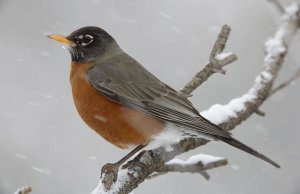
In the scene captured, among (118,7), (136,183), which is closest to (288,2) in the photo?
(118,7)

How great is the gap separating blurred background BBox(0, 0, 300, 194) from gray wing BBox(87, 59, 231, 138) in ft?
7.13

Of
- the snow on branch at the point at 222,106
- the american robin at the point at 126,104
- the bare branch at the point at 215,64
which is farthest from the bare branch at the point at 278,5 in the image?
the american robin at the point at 126,104

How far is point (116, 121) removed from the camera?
5047 mm

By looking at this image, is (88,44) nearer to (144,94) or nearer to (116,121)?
(144,94)

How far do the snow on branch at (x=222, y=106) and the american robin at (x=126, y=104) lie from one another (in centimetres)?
16

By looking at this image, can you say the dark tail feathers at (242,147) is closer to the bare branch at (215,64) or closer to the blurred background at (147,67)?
the bare branch at (215,64)

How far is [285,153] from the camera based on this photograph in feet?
25.9

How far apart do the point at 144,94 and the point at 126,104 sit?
0.22 meters

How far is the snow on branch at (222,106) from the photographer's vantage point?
4.78m

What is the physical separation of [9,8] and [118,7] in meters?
1.78

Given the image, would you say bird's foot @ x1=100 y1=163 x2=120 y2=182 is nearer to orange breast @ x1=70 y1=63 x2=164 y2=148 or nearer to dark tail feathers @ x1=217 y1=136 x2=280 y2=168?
orange breast @ x1=70 y1=63 x2=164 y2=148

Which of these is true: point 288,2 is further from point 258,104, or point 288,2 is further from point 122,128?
point 122,128

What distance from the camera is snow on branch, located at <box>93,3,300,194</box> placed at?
15.7 feet

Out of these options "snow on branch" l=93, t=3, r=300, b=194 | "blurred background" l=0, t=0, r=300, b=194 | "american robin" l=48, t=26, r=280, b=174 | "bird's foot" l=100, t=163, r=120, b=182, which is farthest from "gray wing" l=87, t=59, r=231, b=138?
"blurred background" l=0, t=0, r=300, b=194
